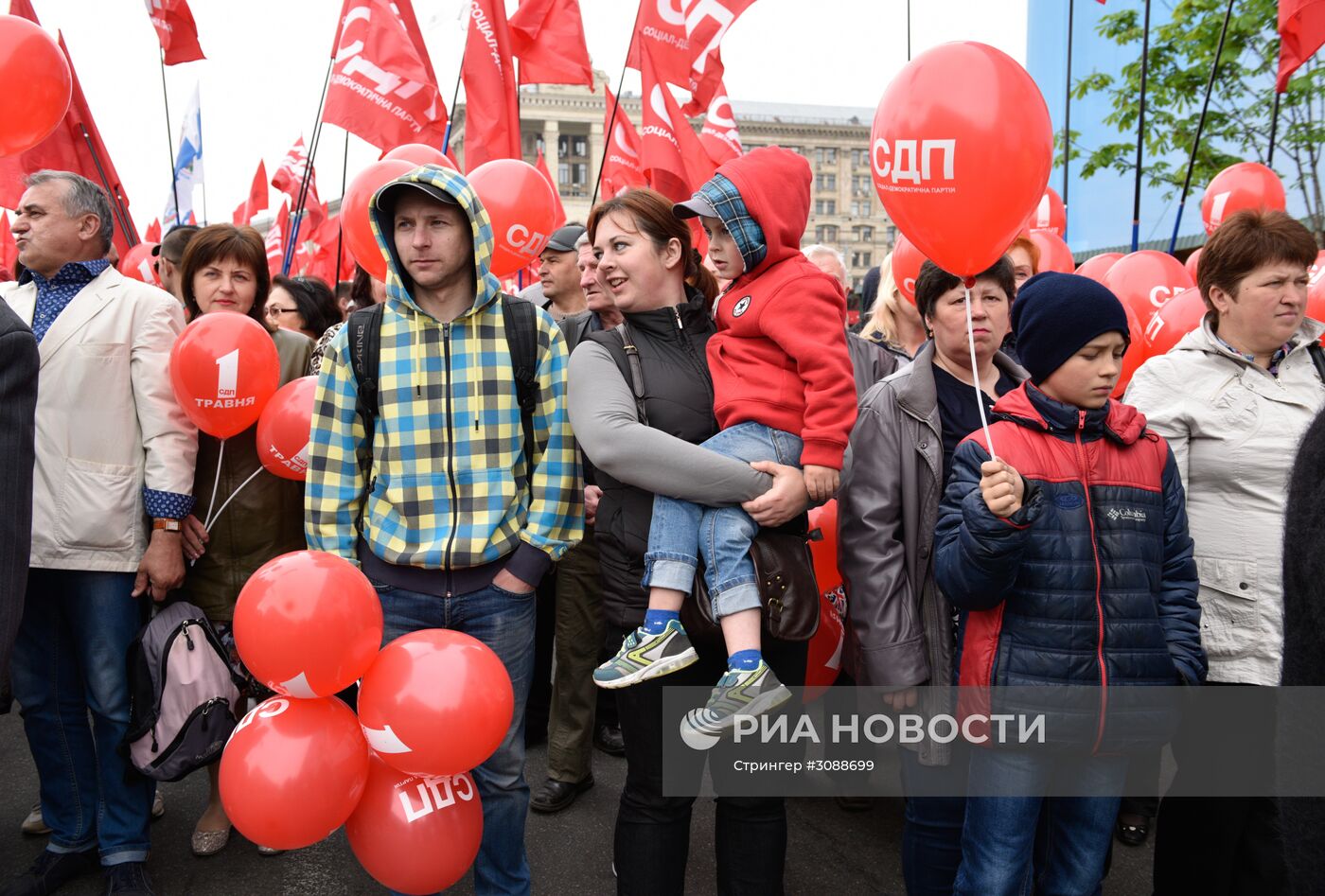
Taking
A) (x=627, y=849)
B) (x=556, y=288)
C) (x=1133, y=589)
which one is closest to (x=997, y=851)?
(x=1133, y=589)

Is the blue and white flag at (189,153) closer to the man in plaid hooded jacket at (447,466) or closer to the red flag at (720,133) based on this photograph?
the red flag at (720,133)

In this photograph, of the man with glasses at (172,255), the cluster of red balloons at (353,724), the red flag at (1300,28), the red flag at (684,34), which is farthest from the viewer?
the red flag at (684,34)

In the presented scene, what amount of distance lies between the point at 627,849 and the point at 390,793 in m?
0.62

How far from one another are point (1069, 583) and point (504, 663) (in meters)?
1.53

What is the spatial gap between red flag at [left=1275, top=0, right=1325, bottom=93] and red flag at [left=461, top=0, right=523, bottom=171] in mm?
4762

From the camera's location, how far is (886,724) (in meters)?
2.87

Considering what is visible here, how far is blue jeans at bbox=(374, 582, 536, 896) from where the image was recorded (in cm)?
266

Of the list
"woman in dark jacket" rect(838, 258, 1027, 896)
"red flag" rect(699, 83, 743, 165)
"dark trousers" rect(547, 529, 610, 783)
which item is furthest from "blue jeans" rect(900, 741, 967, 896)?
"red flag" rect(699, 83, 743, 165)

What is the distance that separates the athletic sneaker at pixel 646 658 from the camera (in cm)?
234

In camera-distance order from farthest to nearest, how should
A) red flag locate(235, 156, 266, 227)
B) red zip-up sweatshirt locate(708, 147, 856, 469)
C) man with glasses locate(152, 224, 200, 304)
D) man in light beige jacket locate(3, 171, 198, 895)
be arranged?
red flag locate(235, 156, 266, 227), man with glasses locate(152, 224, 200, 304), man in light beige jacket locate(3, 171, 198, 895), red zip-up sweatshirt locate(708, 147, 856, 469)

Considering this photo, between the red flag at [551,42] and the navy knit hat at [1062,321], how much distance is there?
4.97 metres

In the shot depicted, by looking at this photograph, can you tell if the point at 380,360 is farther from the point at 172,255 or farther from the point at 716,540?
the point at 172,255

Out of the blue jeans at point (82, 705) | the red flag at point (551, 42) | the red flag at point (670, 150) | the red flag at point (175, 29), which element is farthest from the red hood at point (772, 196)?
the red flag at point (175, 29)

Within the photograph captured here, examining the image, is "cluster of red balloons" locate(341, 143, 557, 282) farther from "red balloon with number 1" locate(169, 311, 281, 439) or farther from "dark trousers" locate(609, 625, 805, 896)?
"dark trousers" locate(609, 625, 805, 896)
